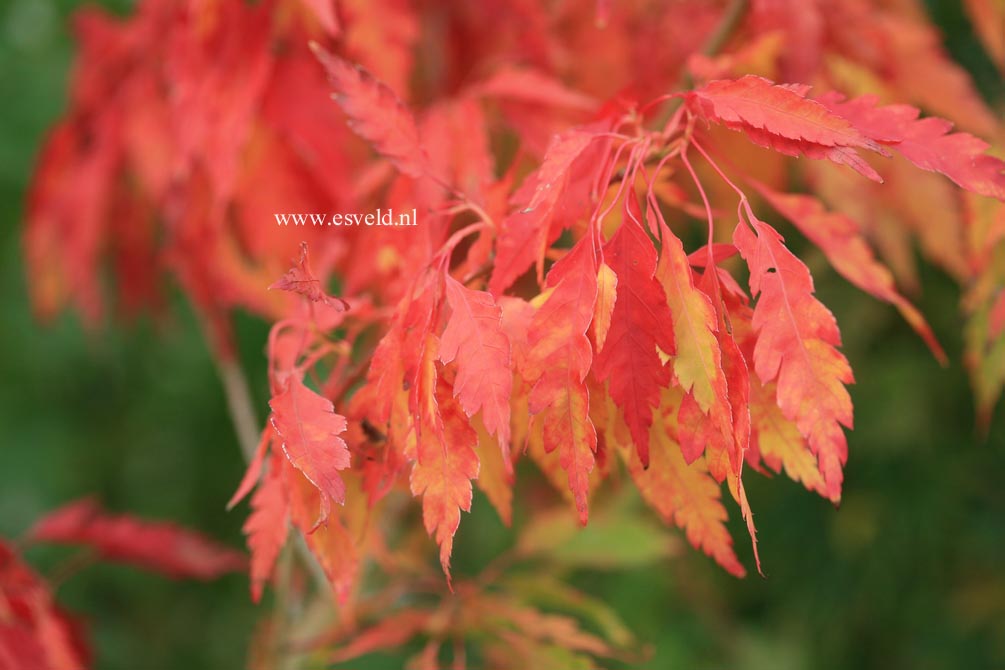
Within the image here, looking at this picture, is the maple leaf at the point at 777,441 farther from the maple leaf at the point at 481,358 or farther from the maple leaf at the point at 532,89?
the maple leaf at the point at 532,89

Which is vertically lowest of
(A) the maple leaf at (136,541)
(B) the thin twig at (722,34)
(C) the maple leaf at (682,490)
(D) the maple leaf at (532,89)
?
(A) the maple leaf at (136,541)

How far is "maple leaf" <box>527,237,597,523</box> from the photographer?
38 centimetres

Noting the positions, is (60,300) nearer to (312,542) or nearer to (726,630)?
(312,542)

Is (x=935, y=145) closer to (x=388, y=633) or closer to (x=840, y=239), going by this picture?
(x=840, y=239)

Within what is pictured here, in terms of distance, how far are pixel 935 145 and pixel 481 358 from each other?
256 millimetres

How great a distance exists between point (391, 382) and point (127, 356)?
1763mm

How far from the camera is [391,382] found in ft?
1.41

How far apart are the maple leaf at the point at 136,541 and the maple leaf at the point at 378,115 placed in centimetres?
47

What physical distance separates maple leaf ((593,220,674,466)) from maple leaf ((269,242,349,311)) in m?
0.13

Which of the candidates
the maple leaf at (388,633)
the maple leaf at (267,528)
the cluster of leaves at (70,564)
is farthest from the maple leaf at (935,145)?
the cluster of leaves at (70,564)

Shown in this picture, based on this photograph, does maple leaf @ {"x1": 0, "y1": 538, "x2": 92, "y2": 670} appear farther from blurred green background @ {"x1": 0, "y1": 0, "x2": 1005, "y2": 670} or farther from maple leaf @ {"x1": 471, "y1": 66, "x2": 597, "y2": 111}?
maple leaf @ {"x1": 471, "y1": 66, "x2": 597, "y2": 111}

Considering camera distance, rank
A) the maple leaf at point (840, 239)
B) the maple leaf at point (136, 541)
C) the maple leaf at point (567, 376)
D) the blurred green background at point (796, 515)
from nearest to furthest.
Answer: the maple leaf at point (567, 376)
the maple leaf at point (840, 239)
the maple leaf at point (136, 541)
the blurred green background at point (796, 515)

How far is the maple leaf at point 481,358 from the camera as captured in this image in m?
0.38

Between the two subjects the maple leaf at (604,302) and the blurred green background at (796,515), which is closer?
the maple leaf at (604,302)
